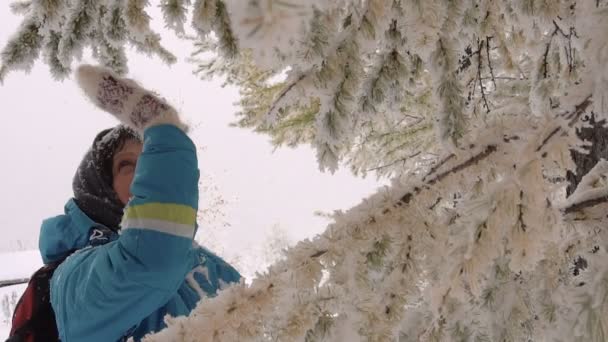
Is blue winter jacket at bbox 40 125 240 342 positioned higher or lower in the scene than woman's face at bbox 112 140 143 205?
lower

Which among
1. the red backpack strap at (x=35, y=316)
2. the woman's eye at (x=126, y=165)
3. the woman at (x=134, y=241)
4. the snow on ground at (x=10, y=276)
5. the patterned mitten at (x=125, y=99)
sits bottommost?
the red backpack strap at (x=35, y=316)

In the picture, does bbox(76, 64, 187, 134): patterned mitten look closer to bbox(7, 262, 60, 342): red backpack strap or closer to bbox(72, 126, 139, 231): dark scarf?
bbox(72, 126, 139, 231): dark scarf

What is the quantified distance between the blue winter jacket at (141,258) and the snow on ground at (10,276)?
393 inches

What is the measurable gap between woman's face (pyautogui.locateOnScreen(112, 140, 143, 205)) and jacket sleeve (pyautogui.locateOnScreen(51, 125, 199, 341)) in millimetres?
486

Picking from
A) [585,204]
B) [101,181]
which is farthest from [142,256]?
[585,204]

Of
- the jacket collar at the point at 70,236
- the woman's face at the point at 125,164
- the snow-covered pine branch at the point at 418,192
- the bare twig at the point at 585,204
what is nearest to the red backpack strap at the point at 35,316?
the jacket collar at the point at 70,236

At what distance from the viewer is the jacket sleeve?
5.38ft

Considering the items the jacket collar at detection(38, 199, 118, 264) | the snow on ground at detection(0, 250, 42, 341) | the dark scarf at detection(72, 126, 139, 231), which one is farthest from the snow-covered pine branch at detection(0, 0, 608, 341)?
the snow on ground at detection(0, 250, 42, 341)

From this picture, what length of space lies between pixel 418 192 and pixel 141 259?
3.09 ft

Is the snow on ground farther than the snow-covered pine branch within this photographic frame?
Yes

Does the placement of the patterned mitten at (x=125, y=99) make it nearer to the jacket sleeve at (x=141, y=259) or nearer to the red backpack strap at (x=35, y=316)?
the jacket sleeve at (x=141, y=259)

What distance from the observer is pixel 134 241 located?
5.36ft

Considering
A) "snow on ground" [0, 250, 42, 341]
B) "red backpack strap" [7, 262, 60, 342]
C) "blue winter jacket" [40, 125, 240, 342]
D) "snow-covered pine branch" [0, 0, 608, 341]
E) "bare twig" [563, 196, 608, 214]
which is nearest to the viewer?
"snow-covered pine branch" [0, 0, 608, 341]

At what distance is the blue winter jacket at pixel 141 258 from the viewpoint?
164cm
